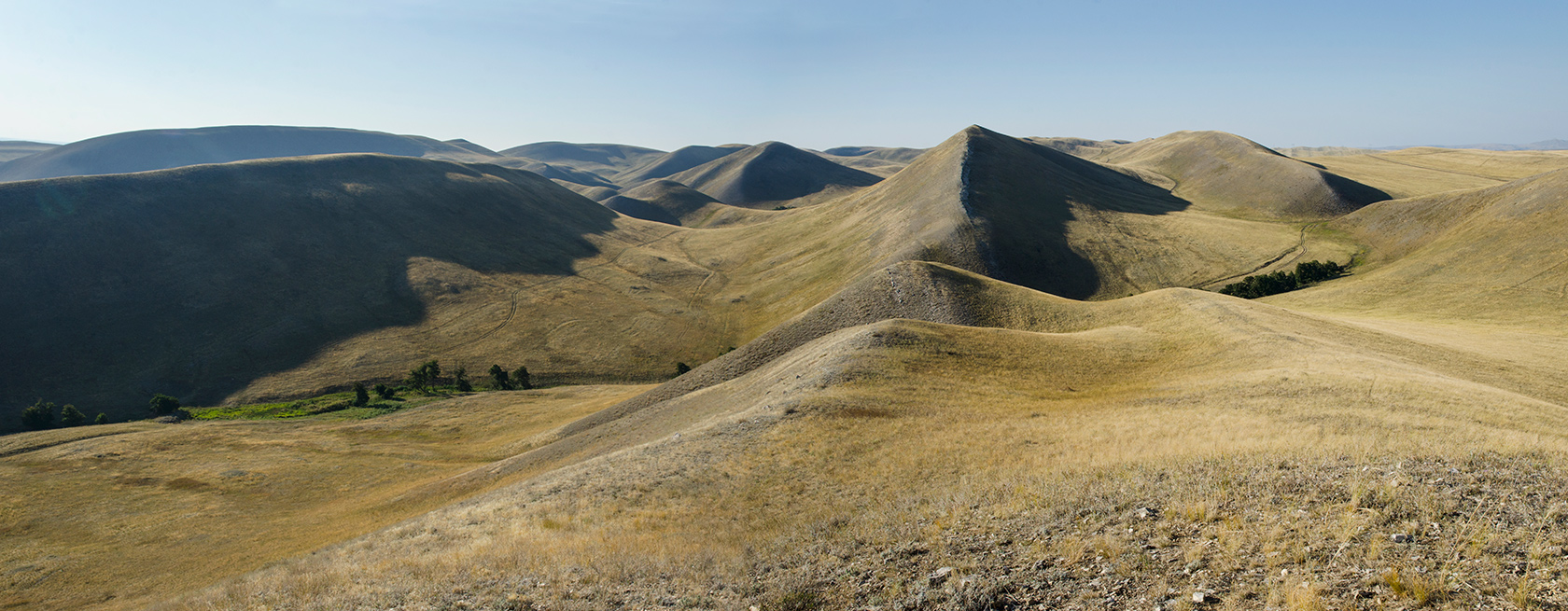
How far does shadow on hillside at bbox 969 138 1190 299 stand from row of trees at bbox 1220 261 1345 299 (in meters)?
14.7

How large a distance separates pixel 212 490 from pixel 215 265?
69.0m

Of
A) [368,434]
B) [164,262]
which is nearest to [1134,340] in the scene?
[368,434]

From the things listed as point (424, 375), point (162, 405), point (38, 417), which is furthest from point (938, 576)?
point (38, 417)

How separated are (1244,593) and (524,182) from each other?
6279 inches

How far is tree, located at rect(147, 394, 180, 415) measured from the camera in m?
55.6

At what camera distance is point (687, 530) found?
16016mm

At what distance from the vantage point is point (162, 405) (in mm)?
55844

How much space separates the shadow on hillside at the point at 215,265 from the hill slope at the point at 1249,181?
412ft

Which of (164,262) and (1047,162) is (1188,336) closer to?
(1047,162)

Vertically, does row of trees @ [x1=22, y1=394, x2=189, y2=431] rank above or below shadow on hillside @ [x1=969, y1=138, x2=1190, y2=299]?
below

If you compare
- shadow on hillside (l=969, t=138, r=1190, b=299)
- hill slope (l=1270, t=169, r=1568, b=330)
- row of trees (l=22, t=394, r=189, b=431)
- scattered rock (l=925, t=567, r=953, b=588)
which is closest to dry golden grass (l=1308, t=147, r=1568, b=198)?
shadow on hillside (l=969, t=138, r=1190, b=299)

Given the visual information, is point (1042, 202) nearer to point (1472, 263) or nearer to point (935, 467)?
point (1472, 263)

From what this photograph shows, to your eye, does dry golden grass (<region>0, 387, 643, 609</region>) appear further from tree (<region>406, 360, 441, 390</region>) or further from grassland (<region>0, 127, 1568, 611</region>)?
tree (<region>406, 360, 441, 390</region>)

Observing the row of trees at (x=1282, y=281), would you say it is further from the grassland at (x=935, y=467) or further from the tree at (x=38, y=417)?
the tree at (x=38, y=417)
